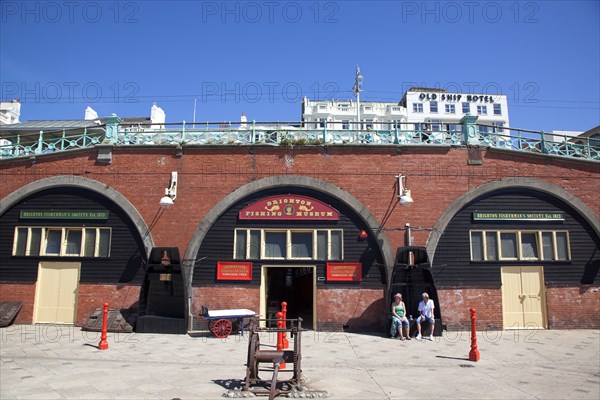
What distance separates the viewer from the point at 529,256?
15.5 metres

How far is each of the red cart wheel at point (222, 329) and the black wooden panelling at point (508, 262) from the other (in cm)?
→ 708

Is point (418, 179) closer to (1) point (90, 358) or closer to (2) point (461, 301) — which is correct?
(2) point (461, 301)

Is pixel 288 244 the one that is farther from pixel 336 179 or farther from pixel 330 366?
pixel 330 366

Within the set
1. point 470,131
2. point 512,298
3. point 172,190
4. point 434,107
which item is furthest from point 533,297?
point 434,107

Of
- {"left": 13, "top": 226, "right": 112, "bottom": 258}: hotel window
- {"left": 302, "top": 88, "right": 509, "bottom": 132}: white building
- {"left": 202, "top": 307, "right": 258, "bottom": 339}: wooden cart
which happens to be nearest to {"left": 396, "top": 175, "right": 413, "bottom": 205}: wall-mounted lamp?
{"left": 202, "top": 307, "right": 258, "bottom": 339}: wooden cart

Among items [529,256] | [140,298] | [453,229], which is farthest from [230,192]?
[529,256]

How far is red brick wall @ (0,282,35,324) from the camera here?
15.4 m

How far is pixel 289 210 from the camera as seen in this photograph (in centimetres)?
1537

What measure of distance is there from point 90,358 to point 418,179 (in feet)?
37.1

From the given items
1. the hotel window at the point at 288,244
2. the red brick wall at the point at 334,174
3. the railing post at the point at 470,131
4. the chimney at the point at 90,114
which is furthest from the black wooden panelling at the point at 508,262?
the chimney at the point at 90,114

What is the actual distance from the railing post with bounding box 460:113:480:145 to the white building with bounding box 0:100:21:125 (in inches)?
1654

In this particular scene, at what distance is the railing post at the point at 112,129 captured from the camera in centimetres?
1600

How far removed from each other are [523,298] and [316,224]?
7589 millimetres

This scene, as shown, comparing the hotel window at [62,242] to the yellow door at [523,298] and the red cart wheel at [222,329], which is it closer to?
the red cart wheel at [222,329]
